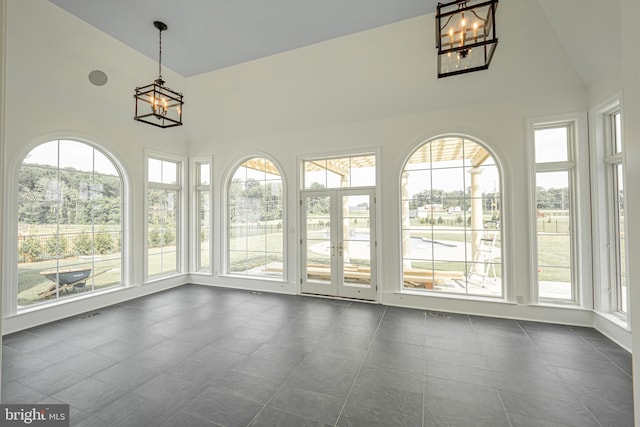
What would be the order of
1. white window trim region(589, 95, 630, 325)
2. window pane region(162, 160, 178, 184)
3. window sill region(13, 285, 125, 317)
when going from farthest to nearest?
window pane region(162, 160, 178, 184)
window sill region(13, 285, 125, 317)
white window trim region(589, 95, 630, 325)

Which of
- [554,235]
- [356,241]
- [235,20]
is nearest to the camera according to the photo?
[235,20]

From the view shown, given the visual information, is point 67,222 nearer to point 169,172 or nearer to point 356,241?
point 169,172

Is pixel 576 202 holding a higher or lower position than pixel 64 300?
higher

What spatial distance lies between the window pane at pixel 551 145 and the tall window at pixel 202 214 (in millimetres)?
6274

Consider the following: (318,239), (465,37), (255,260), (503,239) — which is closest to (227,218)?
(255,260)

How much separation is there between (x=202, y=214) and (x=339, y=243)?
3411 millimetres

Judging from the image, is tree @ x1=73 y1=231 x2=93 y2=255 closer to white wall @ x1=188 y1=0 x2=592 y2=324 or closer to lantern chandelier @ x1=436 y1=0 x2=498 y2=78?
white wall @ x1=188 y1=0 x2=592 y2=324

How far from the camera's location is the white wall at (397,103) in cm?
396

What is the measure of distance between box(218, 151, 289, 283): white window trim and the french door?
379 mm

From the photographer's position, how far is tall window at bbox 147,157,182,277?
5941 mm

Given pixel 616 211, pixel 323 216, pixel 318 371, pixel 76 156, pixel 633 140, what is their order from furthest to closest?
pixel 323 216 < pixel 76 156 < pixel 616 211 < pixel 318 371 < pixel 633 140

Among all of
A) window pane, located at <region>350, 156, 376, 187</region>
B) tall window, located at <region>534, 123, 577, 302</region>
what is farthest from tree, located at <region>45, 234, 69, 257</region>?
tall window, located at <region>534, 123, 577, 302</region>

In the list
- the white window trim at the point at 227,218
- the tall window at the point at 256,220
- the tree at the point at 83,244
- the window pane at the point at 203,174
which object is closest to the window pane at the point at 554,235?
the white window trim at the point at 227,218

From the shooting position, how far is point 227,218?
644cm
